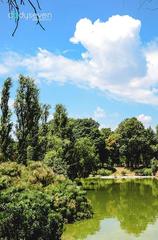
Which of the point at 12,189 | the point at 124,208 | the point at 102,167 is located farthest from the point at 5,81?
the point at 102,167

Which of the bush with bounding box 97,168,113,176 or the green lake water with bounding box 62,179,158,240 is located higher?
the bush with bounding box 97,168,113,176

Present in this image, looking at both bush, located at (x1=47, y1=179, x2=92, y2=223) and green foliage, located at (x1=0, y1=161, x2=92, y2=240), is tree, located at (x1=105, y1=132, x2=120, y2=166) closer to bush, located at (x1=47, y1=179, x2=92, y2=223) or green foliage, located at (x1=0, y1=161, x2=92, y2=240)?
green foliage, located at (x1=0, y1=161, x2=92, y2=240)

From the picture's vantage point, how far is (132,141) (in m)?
84.1

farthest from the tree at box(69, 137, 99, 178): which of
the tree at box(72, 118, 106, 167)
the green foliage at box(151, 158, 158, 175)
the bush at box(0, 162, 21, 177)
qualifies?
the tree at box(72, 118, 106, 167)

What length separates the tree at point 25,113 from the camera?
44.0 meters

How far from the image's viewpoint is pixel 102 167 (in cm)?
8050

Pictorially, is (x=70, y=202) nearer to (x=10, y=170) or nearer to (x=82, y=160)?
(x=10, y=170)

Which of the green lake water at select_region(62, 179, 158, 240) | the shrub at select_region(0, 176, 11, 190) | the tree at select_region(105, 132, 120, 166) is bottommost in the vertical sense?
the green lake water at select_region(62, 179, 158, 240)

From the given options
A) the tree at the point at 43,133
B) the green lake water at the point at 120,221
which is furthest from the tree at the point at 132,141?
the green lake water at the point at 120,221

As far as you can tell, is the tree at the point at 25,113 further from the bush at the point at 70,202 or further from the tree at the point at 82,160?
the bush at the point at 70,202

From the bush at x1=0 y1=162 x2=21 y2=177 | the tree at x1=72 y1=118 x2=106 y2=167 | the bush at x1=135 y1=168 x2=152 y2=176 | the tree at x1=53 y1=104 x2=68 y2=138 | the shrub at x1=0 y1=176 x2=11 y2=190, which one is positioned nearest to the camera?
the shrub at x1=0 y1=176 x2=11 y2=190

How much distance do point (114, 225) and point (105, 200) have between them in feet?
44.3

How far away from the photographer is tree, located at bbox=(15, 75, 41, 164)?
4403cm

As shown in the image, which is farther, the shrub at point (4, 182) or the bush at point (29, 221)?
the shrub at point (4, 182)
